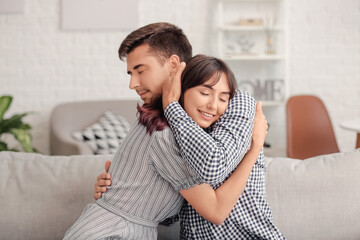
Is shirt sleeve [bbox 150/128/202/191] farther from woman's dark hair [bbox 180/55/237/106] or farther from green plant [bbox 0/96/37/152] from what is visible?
green plant [bbox 0/96/37/152]

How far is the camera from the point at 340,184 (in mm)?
1534

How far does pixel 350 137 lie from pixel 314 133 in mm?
1114

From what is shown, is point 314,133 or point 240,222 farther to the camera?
point 314,133

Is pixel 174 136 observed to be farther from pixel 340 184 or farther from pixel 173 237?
pixel 340 184

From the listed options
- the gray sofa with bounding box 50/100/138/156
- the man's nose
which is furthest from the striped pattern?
the gray sofa with bounding box 50/100/138/156

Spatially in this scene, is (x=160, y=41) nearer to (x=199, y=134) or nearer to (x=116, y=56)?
(x=199, y=134)

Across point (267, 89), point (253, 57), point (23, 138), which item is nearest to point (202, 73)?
point (23, 138)

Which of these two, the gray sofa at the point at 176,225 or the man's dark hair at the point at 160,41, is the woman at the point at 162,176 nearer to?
the man's dark hair at the point at 160,41

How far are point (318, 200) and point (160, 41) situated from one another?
75cm

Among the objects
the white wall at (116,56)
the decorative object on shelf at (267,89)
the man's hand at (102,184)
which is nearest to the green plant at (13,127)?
the white wall at (116,56)

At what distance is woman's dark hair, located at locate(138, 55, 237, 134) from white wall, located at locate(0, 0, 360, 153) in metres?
3.25

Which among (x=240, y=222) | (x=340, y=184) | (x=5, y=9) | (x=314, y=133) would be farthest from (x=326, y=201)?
(x=5, y=9)

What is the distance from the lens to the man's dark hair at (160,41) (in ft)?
4.34

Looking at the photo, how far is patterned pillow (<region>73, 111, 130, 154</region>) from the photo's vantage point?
12.2 ft
